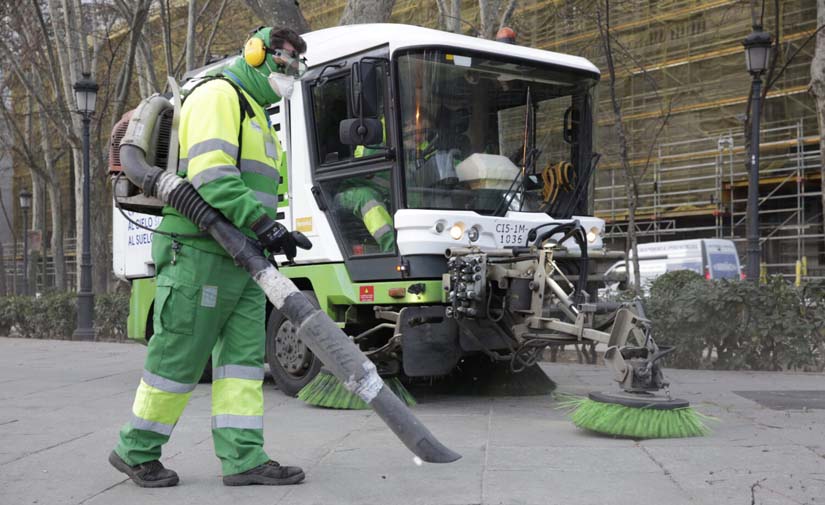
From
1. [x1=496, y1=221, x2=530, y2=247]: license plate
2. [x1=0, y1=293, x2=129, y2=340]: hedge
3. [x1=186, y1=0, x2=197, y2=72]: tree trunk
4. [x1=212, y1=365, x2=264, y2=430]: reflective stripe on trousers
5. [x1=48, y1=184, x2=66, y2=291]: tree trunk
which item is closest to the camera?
[x1=212, y1=365, x2=264, y2=430]: reflective stripe on trousers

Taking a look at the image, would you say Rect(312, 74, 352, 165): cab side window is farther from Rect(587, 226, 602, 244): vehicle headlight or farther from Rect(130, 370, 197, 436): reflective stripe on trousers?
Rect(130, 370, 197, 436): reflective stripe on trousers

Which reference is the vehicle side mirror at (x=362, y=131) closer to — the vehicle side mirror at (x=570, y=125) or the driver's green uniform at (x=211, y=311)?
the vehicle side mirror at (x=570, y=125)

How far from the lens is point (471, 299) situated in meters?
6.51

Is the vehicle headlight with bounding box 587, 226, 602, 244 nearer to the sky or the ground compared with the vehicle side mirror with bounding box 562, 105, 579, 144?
nearer to the ground

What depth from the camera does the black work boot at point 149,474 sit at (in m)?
4.34

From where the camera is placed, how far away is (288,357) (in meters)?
7.88

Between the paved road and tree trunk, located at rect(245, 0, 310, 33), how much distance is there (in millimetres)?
5712

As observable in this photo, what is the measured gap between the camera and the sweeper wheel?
5.32 meters

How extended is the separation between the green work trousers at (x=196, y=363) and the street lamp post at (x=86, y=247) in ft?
40.2

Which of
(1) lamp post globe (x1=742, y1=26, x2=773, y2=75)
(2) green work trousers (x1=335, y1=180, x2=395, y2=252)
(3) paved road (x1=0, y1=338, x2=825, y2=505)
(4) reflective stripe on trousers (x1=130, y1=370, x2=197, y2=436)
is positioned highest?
(1) lamp post globe (x1=742, y1=26, x2=773, y2=75)

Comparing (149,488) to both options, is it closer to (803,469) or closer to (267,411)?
(267,411)

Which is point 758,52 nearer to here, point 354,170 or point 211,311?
point 354,170

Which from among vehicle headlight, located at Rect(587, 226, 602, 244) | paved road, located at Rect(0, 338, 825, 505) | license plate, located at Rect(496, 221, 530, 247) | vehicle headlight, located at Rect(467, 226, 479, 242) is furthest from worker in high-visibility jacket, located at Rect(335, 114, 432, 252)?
vehicle headlight, located at Rect(587, 226, 602, 244)

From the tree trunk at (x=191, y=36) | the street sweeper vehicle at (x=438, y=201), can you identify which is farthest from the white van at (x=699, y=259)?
the street sweeper vehicle at (x=438, y=201)
